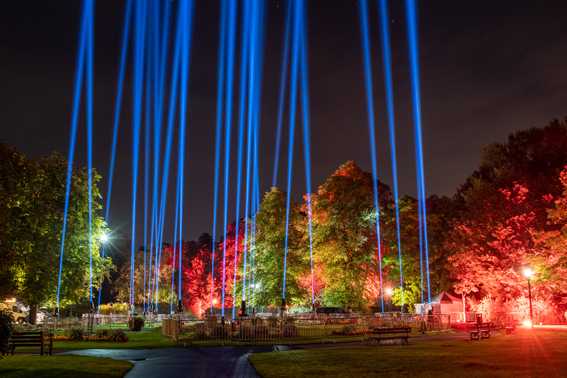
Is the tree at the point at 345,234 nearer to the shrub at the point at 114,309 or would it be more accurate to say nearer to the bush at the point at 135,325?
the bush at the point at 135,325

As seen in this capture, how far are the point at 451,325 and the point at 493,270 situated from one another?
Result: 7042 millimetres

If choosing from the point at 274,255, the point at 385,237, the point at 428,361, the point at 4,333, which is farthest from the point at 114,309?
the point at 428,361

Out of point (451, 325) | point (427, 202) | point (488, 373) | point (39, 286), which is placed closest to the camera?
point (488, 373)

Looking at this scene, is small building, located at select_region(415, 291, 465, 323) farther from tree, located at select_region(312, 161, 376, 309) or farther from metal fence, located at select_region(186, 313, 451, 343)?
metal fence, located at select_region(186, 313, 451, 343)

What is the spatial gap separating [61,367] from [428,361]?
38.0 ft

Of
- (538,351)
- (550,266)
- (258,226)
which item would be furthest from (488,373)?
(258,226)

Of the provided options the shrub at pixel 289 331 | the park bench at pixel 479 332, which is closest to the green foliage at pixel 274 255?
the shrub at pixel 289 331

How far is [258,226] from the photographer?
6078cm

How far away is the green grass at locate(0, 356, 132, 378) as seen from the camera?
16.0 m

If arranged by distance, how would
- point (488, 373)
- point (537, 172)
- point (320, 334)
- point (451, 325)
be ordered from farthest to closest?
point (537, 172), point (451, 325), point (320, 334), point (488, 373)

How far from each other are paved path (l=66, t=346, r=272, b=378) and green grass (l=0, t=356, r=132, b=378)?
0.64m

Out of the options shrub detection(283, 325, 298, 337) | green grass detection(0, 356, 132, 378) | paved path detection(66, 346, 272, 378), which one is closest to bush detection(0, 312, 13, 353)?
green grass detection(0, 356, 132, 378)

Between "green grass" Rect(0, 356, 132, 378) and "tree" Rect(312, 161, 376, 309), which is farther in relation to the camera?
"tree" Rect(312, 161, 376, 309)

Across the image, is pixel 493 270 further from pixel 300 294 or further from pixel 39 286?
pixel 39 286
